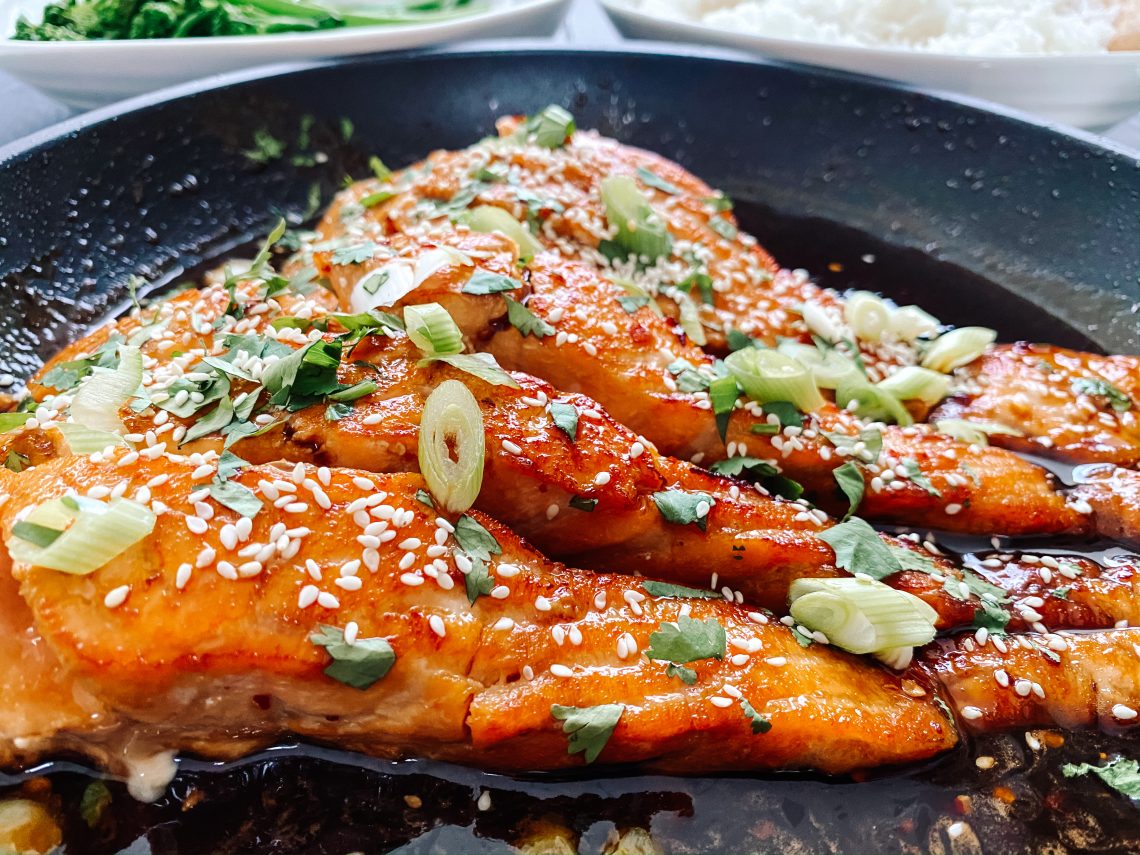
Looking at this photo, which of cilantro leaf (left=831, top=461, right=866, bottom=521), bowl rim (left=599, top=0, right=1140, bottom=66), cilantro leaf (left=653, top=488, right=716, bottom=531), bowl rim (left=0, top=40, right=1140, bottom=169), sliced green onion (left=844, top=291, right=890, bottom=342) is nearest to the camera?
cilantro leaf (left=653, top=488, right=716, bottom=531)

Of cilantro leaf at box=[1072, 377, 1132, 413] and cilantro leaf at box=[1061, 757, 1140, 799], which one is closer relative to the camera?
cilantro leaf at box=[1061, 757, 1140, 799]

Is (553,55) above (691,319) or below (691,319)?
above

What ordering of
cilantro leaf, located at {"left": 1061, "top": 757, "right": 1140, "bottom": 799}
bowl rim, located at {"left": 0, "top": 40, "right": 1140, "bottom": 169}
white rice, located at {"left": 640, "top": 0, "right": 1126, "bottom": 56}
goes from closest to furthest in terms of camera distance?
cilantro leaf, located at {"left": 1061, "top": 757, "right": 1140, "bottom": 799}
bowl rim, located at {"left": 0, "top": 40, "right": 1140, "bottom": 169}
white rice, located at {"left": 640, "top": 0, "right": 1126, "bottom": 56}

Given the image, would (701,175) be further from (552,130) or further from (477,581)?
(477,581)

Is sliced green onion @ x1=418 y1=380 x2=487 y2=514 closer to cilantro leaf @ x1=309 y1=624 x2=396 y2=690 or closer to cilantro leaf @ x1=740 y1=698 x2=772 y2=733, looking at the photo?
cilantro leaf @ x1=309 y1=624 x2=396 y2=690

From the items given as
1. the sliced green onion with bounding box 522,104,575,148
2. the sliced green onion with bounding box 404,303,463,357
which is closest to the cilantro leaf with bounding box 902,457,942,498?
the sliced green onion with bounding box 404,303,463,357

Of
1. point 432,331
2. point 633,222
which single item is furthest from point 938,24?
point 432,331
